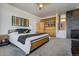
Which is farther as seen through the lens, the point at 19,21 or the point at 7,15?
the point at 19,21

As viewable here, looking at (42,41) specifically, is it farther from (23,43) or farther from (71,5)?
(71,5)

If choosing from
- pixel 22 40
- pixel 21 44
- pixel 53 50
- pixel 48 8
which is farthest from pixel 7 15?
pixel 53 50

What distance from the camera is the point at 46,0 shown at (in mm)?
1721

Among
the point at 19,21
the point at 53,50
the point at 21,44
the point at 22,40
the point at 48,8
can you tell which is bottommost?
the point at 53,50

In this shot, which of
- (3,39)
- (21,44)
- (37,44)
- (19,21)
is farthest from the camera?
(37,44)

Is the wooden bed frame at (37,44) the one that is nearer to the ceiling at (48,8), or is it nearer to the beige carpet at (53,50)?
the beige carpet at (53,50)

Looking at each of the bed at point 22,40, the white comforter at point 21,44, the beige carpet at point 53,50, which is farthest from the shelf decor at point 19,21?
the beige carpet at point 53,50

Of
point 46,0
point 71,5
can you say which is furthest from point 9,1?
point 71,5

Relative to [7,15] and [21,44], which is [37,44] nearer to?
[21,44]

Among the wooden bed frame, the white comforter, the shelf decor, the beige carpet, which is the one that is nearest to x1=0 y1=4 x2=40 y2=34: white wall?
the shelf decor

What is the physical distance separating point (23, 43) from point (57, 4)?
1.37 meters

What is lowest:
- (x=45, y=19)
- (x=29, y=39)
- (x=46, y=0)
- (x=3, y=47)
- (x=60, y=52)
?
(x=60, y=52)

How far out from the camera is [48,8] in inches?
77.8

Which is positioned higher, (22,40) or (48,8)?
(48,8)
